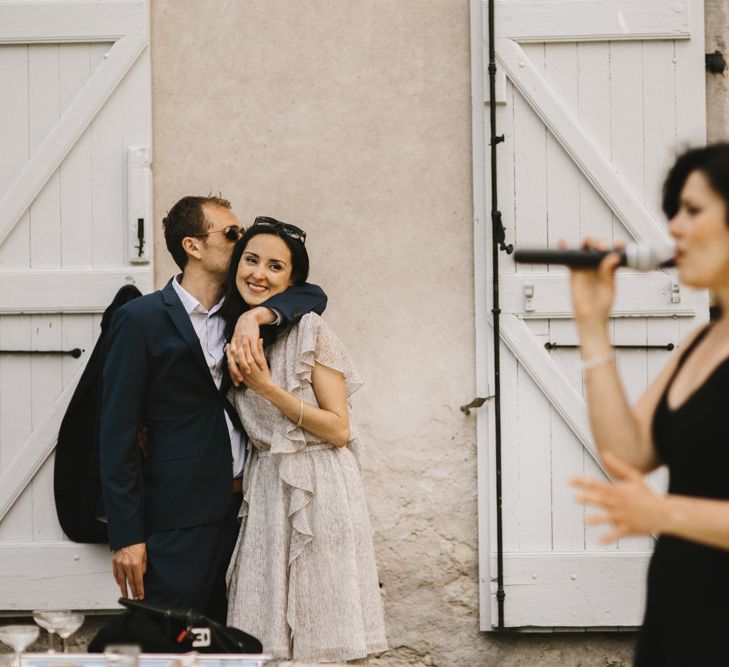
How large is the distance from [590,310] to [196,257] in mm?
1915

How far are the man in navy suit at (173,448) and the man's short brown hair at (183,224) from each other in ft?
0.53

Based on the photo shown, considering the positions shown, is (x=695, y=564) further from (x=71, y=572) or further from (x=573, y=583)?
(x=71, y=572)

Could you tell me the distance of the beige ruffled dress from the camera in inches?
143

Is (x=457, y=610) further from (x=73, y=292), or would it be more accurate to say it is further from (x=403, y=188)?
(x=73, y=292)

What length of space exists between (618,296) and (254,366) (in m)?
1.57

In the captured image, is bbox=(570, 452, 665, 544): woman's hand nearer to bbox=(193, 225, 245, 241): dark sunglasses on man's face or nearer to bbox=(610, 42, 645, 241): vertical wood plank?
bbox=(193, 225, 245, 241): dark sunglasses on man's face

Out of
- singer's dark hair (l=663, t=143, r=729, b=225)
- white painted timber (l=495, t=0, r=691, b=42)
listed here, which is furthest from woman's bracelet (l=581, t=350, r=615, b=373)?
white painted timber (l=495, t=0, r=691, b=42)

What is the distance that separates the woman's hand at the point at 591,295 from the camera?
2.31m

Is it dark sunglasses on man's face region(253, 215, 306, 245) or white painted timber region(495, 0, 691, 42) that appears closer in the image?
dark sunglasses on man's face region(253, 215, 306, 245)

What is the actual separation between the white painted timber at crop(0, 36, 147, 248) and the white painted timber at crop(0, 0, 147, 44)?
0.06 meters

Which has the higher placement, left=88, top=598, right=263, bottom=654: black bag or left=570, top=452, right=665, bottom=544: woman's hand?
left=570, top=452, right=665, bottom=544: woman's hand

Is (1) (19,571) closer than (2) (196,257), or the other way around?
(2) (196,257)

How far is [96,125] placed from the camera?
4.45 metres

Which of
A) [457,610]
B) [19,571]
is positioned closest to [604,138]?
[457,610]
